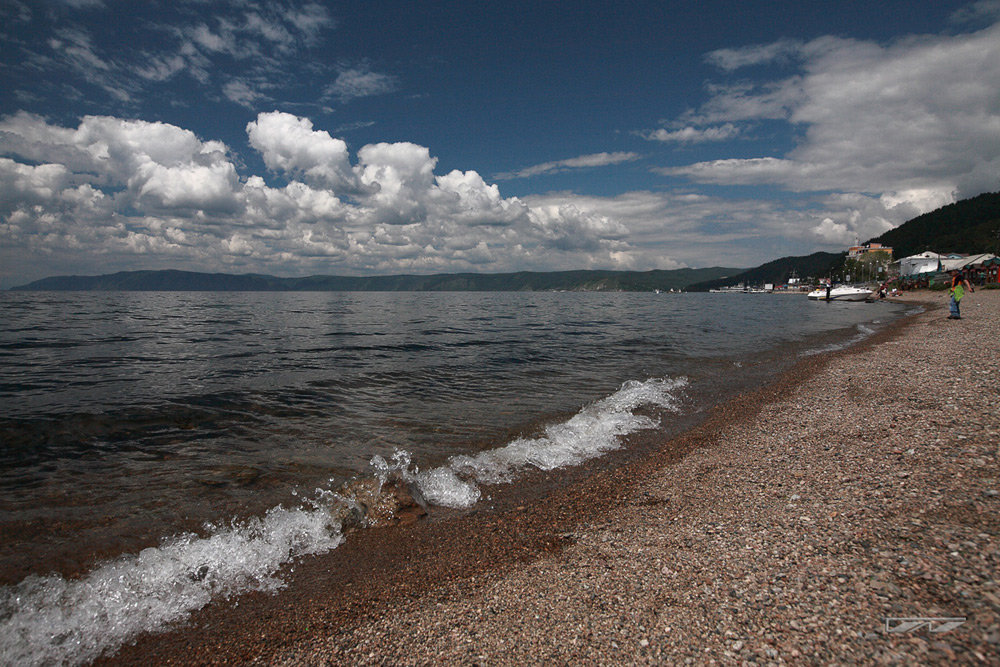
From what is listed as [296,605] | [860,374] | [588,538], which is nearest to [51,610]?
[296,605]

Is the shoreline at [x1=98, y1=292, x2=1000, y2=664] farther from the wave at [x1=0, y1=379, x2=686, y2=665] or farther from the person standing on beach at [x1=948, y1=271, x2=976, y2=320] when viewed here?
the person standing on beach at [x1=948, y1=271, x2=976, y2=320]

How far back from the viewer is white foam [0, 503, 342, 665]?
Answer: 485 cm

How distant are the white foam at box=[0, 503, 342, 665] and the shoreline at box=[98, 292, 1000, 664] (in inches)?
14.2

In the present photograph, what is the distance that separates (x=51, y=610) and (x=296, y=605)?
2891 millimetres

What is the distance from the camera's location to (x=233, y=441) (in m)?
11.2

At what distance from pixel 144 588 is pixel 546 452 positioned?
7.51m

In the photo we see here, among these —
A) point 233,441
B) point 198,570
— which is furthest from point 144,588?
point 233,441

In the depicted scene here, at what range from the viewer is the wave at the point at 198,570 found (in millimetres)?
4930

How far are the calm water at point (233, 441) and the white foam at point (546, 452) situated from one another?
0.06m

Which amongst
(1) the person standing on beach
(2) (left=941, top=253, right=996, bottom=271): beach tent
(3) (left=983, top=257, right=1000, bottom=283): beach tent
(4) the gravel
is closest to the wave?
(4) the gravel

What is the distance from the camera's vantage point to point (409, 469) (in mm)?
9438

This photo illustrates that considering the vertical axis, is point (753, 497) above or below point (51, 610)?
above

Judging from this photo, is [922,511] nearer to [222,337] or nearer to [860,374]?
[860,374]

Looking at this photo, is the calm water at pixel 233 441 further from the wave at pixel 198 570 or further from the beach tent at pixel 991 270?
the beach tent at pixel 991 270
